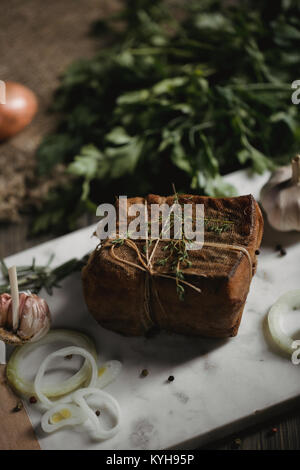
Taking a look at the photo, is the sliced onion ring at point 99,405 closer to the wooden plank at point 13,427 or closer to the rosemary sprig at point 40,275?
the wooden plank at point 13,427

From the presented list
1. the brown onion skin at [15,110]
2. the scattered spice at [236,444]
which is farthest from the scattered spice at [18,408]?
the brown onion skin at [15,110]

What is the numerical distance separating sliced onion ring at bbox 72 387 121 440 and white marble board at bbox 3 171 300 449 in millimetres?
38

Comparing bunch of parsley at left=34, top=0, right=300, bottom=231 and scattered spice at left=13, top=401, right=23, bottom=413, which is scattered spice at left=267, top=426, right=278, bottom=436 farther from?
bunch of parsley at left=34, top=0, right=300, bottom=231

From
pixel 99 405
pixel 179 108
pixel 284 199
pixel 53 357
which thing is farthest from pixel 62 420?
pixel 179 108

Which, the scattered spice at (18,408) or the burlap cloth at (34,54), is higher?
the burlap cloth at (34,54)

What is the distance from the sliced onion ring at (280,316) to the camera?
2574mm

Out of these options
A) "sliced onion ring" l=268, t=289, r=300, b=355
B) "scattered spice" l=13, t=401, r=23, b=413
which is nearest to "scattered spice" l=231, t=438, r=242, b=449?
"sliced onion ring" l=268, t=289, r=300, b=355

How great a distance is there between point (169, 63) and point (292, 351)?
2810 mm

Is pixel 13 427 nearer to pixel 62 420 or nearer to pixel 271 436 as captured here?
pixel 62 420

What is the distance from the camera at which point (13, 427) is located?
97.3 inches

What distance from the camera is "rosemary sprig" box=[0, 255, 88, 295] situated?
2986 millimetres

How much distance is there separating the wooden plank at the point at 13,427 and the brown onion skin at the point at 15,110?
212cm

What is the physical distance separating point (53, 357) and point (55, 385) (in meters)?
0.14
